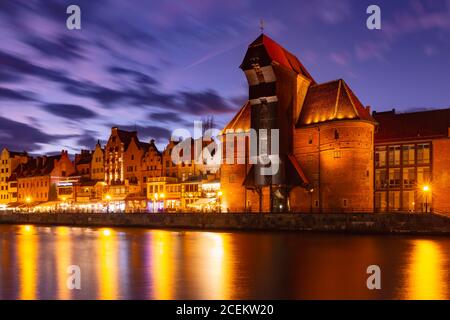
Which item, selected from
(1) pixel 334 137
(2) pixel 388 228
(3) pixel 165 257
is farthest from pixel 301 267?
(1) pixel 334 137

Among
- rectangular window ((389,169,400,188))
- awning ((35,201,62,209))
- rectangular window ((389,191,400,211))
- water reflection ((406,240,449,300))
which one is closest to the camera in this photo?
water reflection ((406,240,449,300))

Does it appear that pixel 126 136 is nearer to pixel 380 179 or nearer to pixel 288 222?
pixel 288 222

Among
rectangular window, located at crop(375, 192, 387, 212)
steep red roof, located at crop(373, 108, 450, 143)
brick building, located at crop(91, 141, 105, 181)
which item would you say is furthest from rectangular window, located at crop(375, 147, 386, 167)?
brick building, located at crop(91, 141, 105, 181)

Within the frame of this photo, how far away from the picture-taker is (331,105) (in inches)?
2111

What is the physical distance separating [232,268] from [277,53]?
3392 cm

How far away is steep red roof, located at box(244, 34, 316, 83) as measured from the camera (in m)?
53.8

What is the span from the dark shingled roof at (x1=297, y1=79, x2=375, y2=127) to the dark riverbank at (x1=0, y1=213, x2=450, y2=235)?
10.6 metres

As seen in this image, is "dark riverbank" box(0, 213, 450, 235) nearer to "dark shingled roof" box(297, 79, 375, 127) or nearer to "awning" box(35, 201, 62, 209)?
"dark shingled roof" box(297, 79, 375, 127)

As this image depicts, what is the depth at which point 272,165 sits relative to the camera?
54031 millimetres

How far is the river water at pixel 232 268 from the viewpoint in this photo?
19.5 m

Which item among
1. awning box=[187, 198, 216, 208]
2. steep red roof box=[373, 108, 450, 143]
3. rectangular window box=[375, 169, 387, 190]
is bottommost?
awning box=[187, 198, 216, 208]

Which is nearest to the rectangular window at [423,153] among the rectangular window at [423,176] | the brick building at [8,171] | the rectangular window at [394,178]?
the rectangular window at [423,176]

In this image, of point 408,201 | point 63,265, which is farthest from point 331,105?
point 63,265

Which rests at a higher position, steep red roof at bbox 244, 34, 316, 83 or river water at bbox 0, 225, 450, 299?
steep red roof at bbox 244, 34, 316, 83
